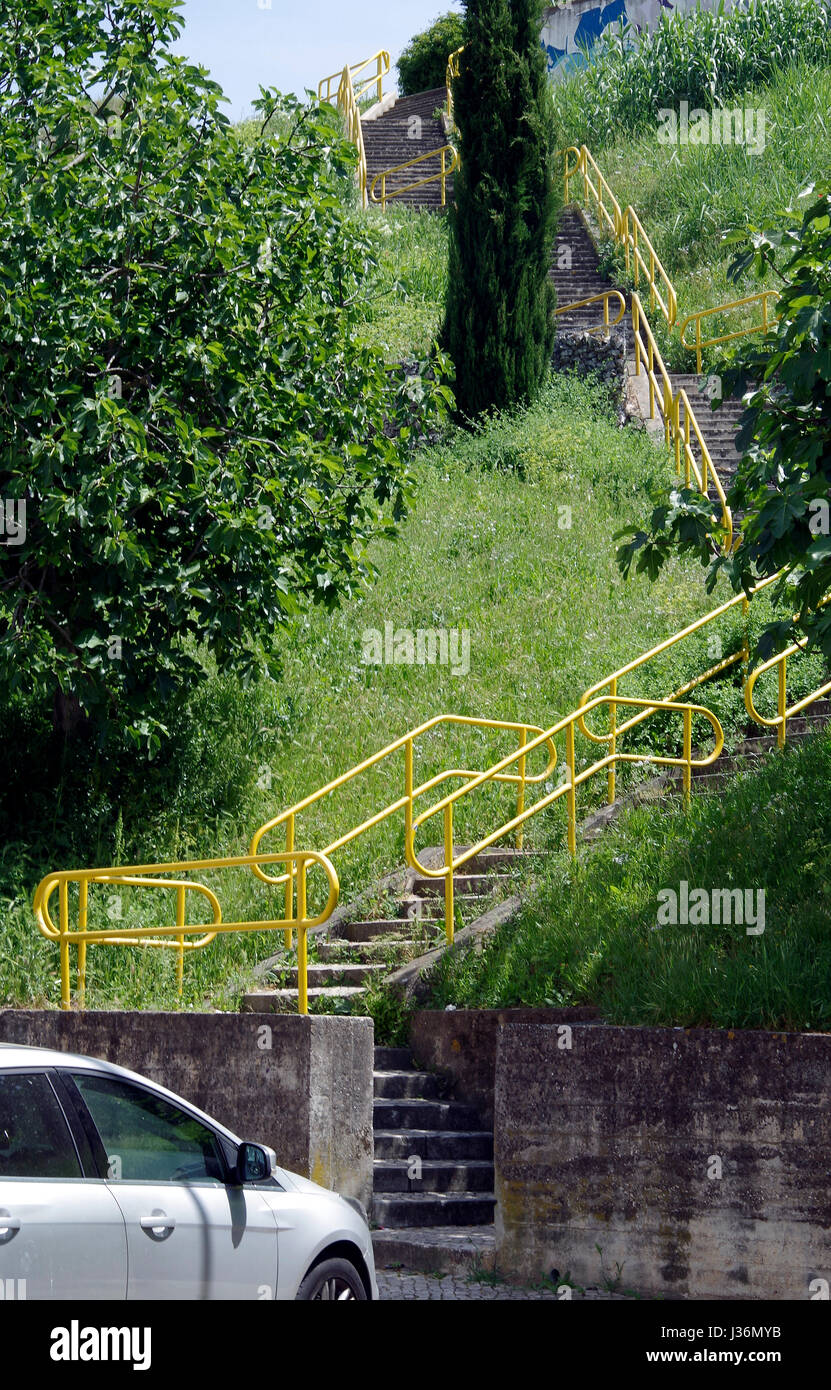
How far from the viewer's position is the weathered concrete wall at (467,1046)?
9.05 metres

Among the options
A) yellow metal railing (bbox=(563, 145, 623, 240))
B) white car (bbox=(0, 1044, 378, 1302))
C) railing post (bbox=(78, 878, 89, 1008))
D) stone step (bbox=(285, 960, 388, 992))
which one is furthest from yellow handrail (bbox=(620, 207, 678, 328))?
white car (bbox=(0, 1044, 378, 1302))

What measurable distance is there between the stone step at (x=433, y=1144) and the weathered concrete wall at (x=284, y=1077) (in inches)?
21.9

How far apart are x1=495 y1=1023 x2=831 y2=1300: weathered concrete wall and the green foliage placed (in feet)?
94.3

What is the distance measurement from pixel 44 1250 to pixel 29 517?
8437 millimetres

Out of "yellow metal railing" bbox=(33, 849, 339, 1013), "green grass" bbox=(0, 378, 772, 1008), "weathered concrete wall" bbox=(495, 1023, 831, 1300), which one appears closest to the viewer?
"weathered concrete wall" bbox=(495, 1023, 831, 1300)

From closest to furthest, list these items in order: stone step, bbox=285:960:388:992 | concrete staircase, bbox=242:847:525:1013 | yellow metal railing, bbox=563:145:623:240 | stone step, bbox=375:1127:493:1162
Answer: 1. stone step, bbox=375:1127:493:1162
2. concrete staircase, bbox=242:847:525:1013
3. stone step, bbox=285:960:388:992
4. yellow metal railing, bbox=563:145:623:240

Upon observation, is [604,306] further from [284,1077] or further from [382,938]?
[284,1077]

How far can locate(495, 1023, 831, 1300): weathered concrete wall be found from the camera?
686 cm

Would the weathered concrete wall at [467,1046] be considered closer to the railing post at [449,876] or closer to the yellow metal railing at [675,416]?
the railing post at [449,876]

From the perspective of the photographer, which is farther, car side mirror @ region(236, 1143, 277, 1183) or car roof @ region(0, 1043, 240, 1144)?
car side mirror @ region(236, 1143, 277, 1183)

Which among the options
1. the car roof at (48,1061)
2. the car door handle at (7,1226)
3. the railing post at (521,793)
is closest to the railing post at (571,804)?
the railing post at (521,793)

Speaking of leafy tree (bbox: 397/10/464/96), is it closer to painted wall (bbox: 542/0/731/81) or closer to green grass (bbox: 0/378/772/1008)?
painted wall (bbox: 542/0/731/81)
